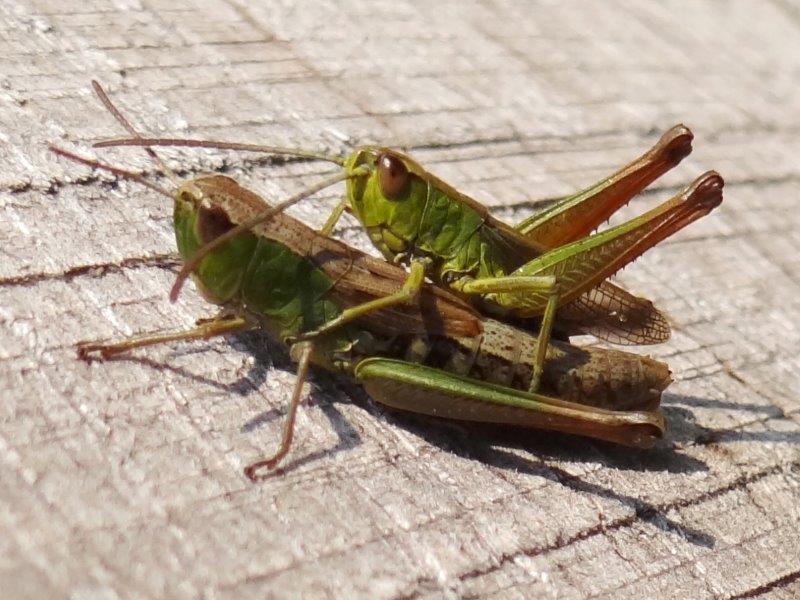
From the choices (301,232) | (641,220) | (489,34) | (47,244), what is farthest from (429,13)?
(47,244)

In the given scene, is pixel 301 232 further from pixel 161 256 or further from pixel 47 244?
pixel 47 244

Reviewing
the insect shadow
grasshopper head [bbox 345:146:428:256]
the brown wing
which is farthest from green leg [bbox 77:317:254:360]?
the brown wing

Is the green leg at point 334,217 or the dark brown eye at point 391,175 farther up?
the dark brown eye at point 391,175

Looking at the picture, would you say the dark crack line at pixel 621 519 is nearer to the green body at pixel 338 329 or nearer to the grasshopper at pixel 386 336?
the grasshopper at pixel 386 336

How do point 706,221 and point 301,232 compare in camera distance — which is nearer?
point 301,232

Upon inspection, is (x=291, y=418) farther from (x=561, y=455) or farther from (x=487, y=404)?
(x=561, y=455)

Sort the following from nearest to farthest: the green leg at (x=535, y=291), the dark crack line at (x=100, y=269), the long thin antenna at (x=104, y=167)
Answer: the dark crack line at (x=100, y=269) → the long thin antenna at (x=104, y=167) → the green leg at (x=535, y=291)

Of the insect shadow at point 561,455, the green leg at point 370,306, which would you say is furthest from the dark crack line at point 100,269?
the insect shadow at point 561,455
